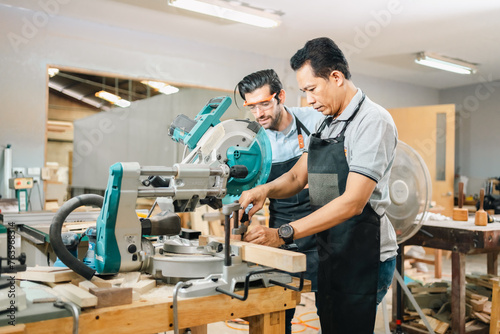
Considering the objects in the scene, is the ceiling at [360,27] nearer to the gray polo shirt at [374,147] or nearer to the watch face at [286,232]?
the gray polo shirt at [374,147]

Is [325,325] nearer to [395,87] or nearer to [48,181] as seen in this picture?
[48,181]

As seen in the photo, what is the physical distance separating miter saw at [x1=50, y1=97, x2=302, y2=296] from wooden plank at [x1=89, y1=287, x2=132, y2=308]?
131 mm

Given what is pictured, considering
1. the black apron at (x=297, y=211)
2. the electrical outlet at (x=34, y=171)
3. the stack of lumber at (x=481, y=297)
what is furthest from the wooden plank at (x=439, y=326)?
the electrical outlet at (x=34, y=171)

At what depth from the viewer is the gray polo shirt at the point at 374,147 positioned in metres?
1.36

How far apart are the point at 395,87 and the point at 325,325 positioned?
6438mm

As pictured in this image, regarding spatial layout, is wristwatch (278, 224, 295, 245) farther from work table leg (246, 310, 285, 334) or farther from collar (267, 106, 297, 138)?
collar (267, 106, 297, 138)

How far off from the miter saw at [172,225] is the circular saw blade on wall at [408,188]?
119cm

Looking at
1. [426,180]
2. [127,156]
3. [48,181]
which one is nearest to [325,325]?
[426,180]

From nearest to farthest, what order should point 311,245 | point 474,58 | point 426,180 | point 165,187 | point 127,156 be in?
point 165,187
point 311,245
point 426,180
point 127,156
point 474,58

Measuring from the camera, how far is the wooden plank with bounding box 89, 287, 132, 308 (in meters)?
1.01

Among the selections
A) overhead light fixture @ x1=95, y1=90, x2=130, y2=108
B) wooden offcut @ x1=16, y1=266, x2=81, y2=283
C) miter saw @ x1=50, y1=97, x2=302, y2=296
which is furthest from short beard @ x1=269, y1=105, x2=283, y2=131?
overhead light fixture @ x1=95, y1=90, x2=130, y2=108

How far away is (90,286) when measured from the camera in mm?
1093

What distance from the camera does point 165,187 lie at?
1.27m

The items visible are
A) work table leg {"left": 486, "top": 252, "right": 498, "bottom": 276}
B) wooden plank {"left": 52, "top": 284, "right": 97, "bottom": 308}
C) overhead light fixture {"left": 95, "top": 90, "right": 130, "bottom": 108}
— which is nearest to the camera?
wooden plank {"left": 52, "top": 284, "right": 97, "bottom": 308}
